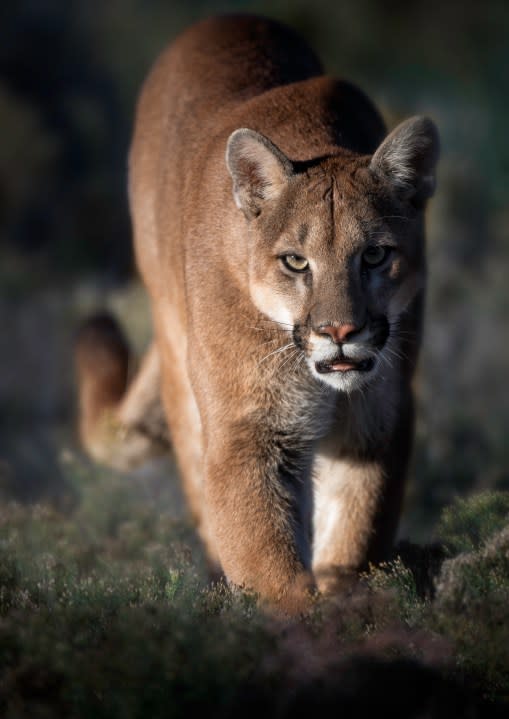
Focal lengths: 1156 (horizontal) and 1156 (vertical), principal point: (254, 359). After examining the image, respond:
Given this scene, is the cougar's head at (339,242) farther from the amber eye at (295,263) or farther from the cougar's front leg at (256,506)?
the cougar's front leg at (256,506)

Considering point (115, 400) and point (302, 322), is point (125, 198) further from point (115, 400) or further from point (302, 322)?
point (302, 322)

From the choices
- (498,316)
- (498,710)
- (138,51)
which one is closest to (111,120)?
(138,51)

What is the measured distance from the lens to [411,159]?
4.37 meters

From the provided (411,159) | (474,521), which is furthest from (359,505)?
(411,159)

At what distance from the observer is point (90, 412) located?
273 inches

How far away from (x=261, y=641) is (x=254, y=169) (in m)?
1.85

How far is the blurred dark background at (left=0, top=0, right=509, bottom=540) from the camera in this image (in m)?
8.50

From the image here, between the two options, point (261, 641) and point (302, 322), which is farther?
point (302, 322)

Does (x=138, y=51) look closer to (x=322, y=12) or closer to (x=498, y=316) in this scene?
(x=322, y=12)

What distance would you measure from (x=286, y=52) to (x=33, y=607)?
3014 millimetres

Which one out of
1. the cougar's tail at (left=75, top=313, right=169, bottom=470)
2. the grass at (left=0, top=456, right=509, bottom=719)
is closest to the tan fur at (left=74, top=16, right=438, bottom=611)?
the grass at (left=0, top=456, right=509, bottom=719)

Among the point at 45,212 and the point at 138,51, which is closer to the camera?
the point at 45,212

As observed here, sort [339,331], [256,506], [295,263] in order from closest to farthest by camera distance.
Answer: [339,331]
[295,263]
[256,506]

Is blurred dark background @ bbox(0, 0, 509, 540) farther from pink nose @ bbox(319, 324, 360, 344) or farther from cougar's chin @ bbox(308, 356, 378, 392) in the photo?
pink nose @ bbox(319, 324, 360, 344)
